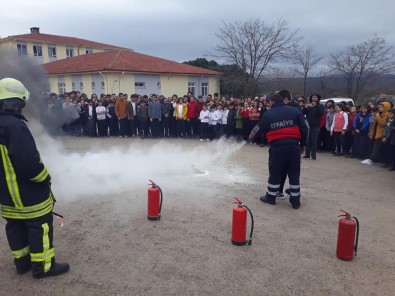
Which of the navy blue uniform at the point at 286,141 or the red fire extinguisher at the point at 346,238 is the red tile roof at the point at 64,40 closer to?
the navy blue uniform at the point at 286,141

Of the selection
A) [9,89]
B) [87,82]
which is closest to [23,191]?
[9,89]

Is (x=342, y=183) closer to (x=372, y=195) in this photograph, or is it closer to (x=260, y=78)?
(x=372, y=195)

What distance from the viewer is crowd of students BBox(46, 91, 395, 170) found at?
10261 millimetres

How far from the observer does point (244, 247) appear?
15.4 ft

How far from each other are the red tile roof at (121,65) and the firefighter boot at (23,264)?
83.7 ft

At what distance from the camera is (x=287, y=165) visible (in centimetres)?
640

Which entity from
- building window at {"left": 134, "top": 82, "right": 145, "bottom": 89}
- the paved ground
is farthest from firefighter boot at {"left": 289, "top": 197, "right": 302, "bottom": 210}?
building window at {"left": 134, "top": 82, "right": 145, "bottom": 89}

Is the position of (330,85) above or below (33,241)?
above

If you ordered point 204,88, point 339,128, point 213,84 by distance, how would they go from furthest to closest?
point 213,84, point 204,88, point 339,128

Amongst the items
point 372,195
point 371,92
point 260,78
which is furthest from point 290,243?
point 260,78

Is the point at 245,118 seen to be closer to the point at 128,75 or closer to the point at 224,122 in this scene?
the point at 224,122

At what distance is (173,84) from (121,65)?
5787 mm

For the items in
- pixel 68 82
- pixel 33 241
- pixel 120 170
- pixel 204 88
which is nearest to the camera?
pixel 33 241

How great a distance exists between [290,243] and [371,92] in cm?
2557
